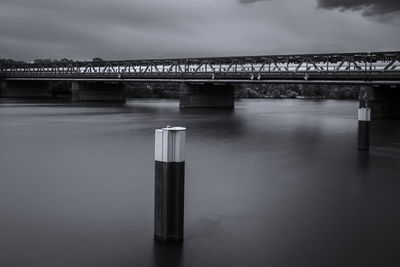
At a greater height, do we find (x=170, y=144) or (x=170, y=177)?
(x=170, y=144)

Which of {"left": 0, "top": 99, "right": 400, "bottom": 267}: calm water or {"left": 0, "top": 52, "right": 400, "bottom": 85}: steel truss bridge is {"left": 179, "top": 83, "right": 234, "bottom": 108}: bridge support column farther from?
{"left": 0, "top": 99, "right": 400, "bottom": 267}: calm water

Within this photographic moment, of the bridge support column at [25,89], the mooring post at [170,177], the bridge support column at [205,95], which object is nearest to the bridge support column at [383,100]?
the bridge support column at [205,95]

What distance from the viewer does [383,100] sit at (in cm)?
4719

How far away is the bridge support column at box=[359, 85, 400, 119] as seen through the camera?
4450 cm

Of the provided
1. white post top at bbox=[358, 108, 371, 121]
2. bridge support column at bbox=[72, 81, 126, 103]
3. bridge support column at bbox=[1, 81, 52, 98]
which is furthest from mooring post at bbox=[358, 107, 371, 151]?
bridge support column at bbox=[1, 81, 52, 98]

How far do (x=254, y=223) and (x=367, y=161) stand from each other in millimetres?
10978

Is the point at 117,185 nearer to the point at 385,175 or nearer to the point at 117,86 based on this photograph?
the point at 385,175

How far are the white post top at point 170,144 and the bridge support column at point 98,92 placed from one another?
271ft

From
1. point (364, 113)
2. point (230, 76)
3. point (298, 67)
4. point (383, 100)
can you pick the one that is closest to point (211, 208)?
point (364, 113)

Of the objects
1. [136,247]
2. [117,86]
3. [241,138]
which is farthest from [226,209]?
[117,86]

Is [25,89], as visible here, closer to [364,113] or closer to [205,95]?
[205,95]

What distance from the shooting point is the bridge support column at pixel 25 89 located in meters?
107

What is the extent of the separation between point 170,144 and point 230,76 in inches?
2091

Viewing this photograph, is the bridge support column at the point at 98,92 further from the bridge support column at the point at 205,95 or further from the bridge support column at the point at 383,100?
the bridge support column at the point at 383,100
